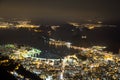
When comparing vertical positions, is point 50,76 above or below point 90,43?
above

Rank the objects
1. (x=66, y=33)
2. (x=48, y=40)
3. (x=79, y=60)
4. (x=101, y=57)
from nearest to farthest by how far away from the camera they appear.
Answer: (x=79, y=60)
(x=101, y=57)
(x=48, y=40)
(x=66, y=33)

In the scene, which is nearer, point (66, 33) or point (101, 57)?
point (101, 57)

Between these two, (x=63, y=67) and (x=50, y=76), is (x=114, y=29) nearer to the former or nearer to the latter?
(x=63, y=67)

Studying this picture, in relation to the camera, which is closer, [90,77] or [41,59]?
[90,77]

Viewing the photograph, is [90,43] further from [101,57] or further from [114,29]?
[114,29]

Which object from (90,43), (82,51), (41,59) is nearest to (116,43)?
(90,43)

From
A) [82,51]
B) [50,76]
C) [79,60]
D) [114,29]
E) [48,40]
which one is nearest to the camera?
[50,76]

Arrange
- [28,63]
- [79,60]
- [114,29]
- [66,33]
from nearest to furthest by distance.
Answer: [28,63] < [79,60] < [66,33] < [114,29]

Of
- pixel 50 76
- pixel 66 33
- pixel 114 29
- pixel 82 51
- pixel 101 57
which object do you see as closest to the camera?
pixel 50 76

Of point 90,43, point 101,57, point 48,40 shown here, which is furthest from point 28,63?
point 90,43
